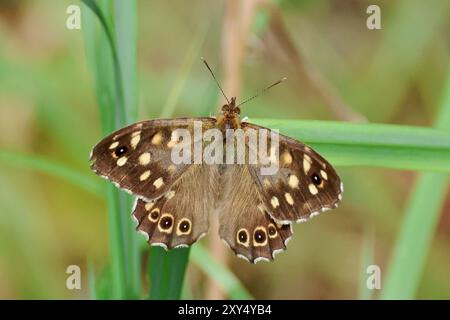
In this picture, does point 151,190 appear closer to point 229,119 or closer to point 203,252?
point 229,119

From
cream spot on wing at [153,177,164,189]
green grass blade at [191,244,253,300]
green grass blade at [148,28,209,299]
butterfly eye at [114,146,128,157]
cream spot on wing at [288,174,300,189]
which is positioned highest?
butterfly eye at [114,146,128,157]

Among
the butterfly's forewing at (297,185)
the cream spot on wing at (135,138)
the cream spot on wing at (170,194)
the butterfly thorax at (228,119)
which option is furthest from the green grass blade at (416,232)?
the cream spot on wing at (135,138)

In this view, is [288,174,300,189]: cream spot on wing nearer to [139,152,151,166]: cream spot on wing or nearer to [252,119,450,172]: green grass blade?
[252,119,450,172]: green grass blade

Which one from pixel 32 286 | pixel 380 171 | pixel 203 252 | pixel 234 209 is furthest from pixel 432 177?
pixel 32 286

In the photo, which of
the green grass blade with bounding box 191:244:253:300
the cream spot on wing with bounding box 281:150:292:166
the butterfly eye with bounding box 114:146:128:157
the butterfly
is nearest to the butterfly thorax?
the butterfly

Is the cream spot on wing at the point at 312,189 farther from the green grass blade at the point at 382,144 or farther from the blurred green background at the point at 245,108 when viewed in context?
the blurred green background at the point at 245,108

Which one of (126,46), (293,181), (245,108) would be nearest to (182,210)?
(293,181)
